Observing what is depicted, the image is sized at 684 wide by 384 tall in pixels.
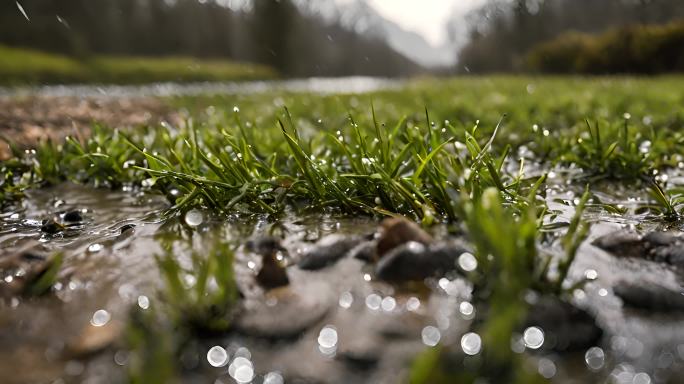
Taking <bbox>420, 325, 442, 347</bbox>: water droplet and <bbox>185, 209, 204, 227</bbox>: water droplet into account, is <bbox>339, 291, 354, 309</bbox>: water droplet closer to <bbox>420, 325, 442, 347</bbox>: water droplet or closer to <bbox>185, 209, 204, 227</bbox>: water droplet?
<bbox>420, 325, 442, 347</bbox>: water droplet

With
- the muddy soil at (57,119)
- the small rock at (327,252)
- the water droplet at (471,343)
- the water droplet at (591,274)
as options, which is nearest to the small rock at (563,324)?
the water droplet at (471,343)

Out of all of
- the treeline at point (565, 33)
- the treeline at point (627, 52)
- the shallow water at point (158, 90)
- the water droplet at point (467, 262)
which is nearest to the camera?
the water droplet at point (467, 262)

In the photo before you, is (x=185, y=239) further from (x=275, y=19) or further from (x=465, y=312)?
(x=275, y=19)

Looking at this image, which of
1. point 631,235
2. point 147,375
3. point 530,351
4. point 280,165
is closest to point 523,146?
point 280,165

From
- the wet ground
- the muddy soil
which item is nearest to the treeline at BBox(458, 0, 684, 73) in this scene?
the muddy soil

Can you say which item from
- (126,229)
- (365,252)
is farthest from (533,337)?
(126,229)

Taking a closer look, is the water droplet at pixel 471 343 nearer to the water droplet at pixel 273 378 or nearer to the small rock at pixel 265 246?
the water droplet at pixel 273 378
